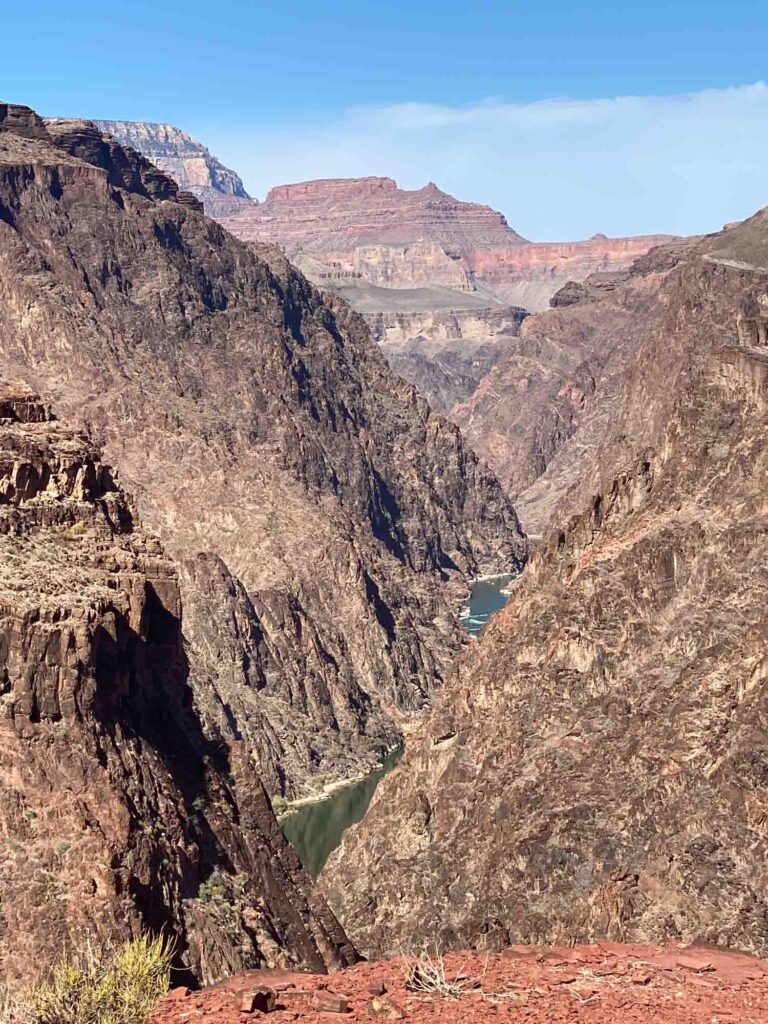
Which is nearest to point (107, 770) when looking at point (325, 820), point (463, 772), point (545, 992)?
point (545, 992)

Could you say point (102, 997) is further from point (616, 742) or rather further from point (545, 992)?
point (616, 742)

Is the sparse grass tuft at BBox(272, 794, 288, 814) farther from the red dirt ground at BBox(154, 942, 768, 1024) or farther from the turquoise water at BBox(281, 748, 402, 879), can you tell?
the red dirt ground at BBox(154, 942, 768, 1024)

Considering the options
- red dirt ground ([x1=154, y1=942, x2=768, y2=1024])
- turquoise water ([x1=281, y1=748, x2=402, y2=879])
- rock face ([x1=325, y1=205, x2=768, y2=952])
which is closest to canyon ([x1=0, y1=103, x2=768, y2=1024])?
red dirt ground ([x1=154, y1=942, x2=768, y2=1024])

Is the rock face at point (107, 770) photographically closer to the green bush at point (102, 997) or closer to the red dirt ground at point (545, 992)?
the green bush at point (102, 997)

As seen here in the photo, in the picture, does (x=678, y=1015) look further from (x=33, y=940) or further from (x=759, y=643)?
(x=759, y=643)

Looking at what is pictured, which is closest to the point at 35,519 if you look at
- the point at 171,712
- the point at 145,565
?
the point at 145,565

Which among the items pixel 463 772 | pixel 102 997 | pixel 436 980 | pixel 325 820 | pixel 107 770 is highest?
pixel 107 770
